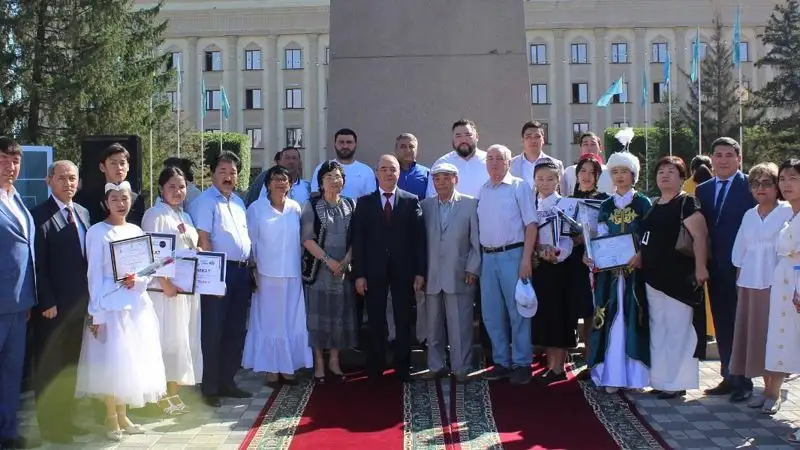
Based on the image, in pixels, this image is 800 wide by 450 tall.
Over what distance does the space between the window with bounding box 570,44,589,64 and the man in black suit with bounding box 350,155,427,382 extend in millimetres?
46359

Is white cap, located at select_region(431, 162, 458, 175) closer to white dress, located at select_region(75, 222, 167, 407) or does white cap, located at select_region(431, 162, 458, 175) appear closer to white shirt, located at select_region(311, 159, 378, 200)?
white shirt, located at select_region(311, 159, 378, 200)

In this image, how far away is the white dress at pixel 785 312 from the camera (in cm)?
509

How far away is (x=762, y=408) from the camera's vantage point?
5.62m

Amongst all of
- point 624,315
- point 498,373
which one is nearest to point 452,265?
point 498,373

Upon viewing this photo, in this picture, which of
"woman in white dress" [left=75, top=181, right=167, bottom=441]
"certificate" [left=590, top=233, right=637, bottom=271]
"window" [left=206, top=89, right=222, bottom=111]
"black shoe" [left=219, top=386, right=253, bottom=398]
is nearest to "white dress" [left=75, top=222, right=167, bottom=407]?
"woman in white dress" [left=75, top=181, right=167, bottom=441]

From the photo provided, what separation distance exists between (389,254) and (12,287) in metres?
2.76

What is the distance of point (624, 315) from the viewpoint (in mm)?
5906

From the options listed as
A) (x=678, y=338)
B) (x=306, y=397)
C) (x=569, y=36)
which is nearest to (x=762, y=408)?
(x=678, y=338)

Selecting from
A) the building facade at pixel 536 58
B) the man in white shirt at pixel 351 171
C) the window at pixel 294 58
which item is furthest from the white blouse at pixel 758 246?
the window at pixel 294 58

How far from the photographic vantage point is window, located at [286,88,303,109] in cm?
5119

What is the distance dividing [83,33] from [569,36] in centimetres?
3369

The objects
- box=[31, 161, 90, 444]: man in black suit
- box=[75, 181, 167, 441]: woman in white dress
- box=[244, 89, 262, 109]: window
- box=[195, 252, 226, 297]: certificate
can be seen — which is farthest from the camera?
box=[244, 89, 262, 109]: window

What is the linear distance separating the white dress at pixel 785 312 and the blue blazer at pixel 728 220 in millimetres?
705

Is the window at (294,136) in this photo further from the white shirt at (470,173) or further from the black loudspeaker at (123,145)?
the white shirt at (470,173)
